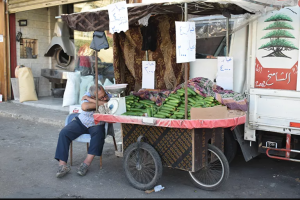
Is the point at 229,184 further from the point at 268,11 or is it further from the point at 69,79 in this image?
the point at 69,79

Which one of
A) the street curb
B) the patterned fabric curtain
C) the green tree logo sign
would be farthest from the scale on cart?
the street curb

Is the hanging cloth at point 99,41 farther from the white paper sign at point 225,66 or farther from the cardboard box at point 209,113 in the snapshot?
the white paper sign at point 225,66

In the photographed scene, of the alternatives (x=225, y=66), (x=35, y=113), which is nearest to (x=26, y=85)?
(x=35, y=113)

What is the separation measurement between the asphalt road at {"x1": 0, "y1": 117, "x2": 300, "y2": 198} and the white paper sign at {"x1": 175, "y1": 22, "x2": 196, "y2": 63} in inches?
66.1

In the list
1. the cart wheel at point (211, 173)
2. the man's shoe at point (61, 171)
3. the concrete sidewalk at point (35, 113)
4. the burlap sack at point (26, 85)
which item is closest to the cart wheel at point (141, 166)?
the cart wheel at point (211, 173)

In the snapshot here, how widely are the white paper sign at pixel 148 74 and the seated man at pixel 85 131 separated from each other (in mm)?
1134

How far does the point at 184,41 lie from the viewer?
387 cm

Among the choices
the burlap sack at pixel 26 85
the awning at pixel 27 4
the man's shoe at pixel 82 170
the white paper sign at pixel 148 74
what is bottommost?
the man's shoe at pixel 82 170

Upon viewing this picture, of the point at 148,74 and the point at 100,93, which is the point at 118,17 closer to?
the point at 100,93

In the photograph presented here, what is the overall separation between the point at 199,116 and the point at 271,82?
1250 mm

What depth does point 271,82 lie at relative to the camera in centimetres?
439

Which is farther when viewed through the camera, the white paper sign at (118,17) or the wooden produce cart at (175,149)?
the white paper sign at (118,17)

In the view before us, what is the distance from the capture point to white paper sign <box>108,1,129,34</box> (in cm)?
409

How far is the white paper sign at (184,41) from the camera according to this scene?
12.6 ft
